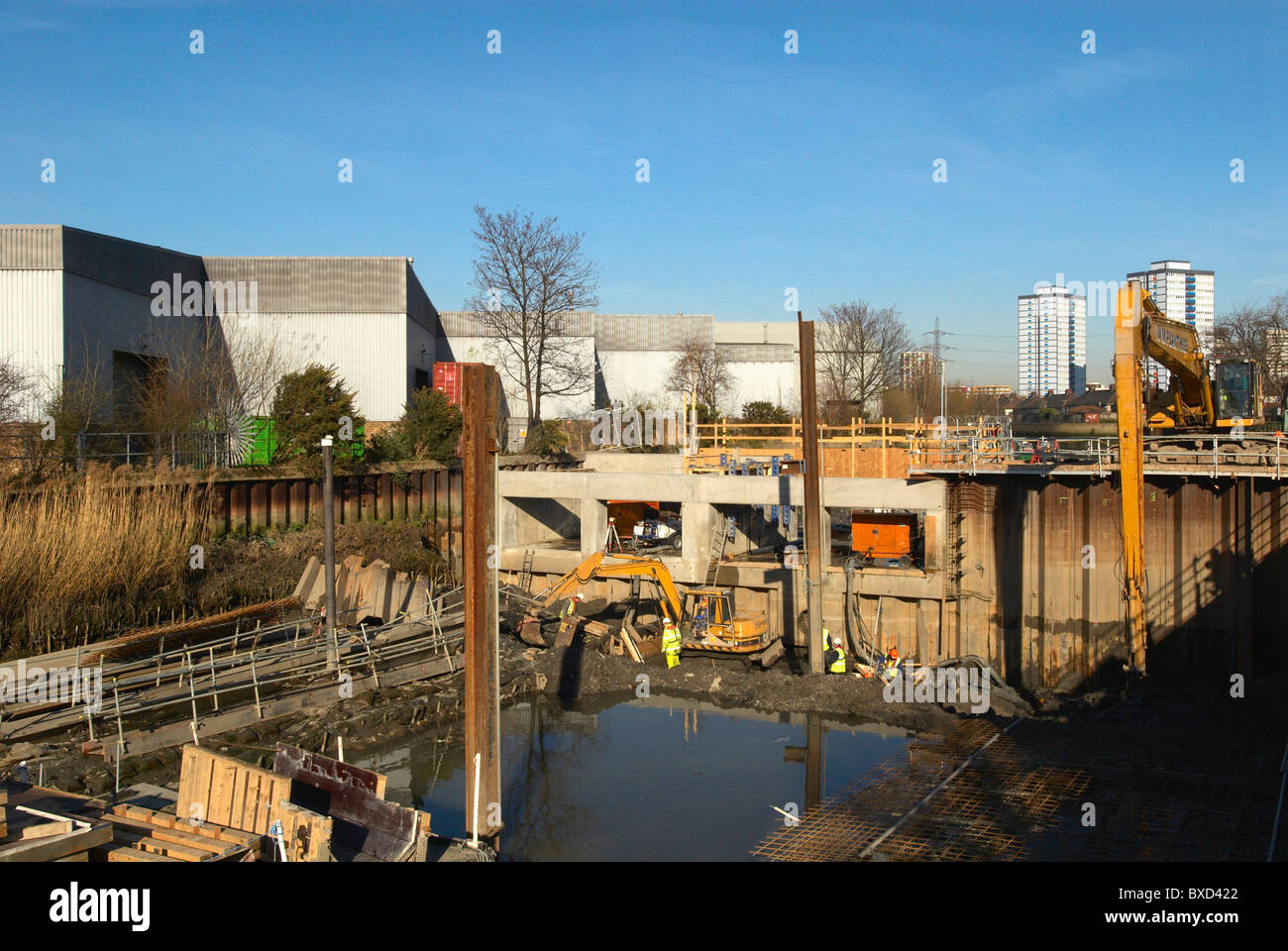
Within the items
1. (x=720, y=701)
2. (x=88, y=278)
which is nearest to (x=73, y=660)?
(x=720, y=701)

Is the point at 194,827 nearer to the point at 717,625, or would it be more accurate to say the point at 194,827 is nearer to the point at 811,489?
the point at 811,489

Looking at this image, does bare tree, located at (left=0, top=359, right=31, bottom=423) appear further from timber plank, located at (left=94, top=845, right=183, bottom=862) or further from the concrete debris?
timber plank, located at (left=94, top=845, right=183, bottom=862)

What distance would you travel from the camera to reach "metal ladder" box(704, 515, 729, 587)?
998 inches

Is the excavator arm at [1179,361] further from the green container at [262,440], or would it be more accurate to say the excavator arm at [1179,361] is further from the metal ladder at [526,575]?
the green container at [262,440]

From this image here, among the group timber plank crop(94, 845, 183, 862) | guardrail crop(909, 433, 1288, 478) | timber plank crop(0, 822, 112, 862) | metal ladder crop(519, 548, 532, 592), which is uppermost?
guardrail crop(909, 433, 1288, 478)

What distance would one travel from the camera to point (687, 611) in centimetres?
2420

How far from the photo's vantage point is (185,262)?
35.4 metres

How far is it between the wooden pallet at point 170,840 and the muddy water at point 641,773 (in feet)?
17.8

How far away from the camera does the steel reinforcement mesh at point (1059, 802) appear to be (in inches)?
434

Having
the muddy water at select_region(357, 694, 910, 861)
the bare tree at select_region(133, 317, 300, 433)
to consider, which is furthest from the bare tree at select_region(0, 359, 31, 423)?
the muddy water at select_region(357, 694, 910, 861)

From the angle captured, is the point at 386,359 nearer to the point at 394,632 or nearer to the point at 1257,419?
the point at 394,632

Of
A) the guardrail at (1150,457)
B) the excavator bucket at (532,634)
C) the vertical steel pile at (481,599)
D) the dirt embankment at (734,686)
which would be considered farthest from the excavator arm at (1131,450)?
the vertical steel pile at (481,599)

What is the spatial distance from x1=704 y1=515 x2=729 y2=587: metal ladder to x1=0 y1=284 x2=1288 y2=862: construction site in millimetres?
145
